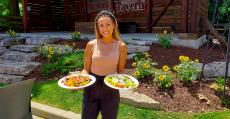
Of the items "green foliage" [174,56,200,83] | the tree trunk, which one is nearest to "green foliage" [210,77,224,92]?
"green foliage" [174,56,200,83]

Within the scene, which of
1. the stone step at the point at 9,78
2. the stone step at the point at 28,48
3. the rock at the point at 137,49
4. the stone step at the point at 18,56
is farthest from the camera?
the stone step at the point at 28,48

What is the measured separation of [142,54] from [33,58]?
9.67 feet

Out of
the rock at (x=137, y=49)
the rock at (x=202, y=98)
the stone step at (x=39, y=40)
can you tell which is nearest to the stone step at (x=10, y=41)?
the stone step at (x=39, y=40)

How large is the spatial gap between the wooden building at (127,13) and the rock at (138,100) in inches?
212

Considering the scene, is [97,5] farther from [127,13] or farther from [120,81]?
[120,81]

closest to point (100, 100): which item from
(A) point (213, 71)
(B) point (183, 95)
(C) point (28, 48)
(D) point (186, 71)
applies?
(B) point (183, 95)

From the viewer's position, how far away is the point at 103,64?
3.80 metres

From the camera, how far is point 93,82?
362 cm

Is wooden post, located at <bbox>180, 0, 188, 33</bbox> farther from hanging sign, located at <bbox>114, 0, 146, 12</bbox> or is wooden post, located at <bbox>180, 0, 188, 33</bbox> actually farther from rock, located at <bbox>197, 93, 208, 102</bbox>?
rock, located at <bbox>197, 93, 208, 102</bbox>

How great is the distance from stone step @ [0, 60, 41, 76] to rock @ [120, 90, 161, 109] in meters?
3.27

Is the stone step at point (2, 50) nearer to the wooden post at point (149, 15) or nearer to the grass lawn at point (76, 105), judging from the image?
the grass lawn at point (76, 105)

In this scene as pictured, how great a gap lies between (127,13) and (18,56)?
18.8ft

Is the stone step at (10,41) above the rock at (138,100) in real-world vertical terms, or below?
above

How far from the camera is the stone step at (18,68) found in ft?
28.3
